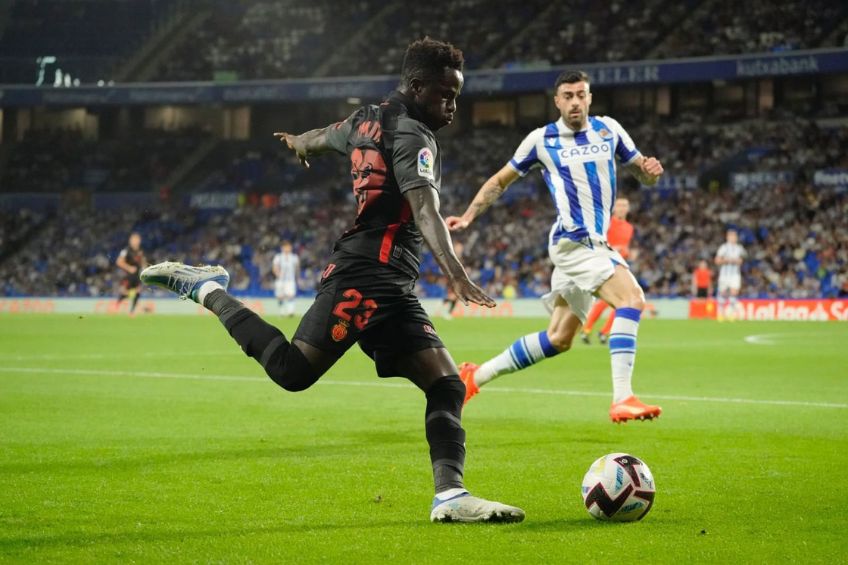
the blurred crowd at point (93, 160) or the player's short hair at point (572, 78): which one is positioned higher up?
the blurred crowd at point (93, 160)

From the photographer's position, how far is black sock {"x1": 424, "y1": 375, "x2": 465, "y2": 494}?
5.02 m

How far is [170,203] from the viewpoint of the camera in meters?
47.6

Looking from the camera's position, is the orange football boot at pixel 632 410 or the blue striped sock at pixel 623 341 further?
the blue striped sock at pixel 623 341

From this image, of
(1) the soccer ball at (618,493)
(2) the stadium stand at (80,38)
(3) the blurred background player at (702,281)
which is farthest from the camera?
(2) the stadium stand at (80,38)

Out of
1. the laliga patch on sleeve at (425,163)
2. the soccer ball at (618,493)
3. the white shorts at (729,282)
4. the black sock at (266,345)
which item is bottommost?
the white shorts at (729,282)

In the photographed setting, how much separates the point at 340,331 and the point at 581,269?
3.71 meters

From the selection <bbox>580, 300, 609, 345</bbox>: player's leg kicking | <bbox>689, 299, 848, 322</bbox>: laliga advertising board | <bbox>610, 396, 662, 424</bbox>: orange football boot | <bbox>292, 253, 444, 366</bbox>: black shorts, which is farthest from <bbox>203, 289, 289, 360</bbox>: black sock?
<bbox>689, 299, 848, 322</bbox>: laliga advertising board

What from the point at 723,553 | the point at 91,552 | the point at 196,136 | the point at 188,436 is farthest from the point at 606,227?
the point at 196,136

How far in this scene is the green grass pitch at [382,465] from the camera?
14.7 feet

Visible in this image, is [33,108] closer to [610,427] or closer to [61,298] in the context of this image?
[61,298]

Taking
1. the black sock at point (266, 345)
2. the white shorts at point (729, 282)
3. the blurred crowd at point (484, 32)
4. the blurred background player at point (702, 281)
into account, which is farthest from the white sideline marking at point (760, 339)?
the blurred crowd at point (484, 32)

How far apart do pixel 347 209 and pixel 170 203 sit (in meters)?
8.35

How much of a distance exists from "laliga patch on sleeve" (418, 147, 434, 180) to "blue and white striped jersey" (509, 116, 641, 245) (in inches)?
154

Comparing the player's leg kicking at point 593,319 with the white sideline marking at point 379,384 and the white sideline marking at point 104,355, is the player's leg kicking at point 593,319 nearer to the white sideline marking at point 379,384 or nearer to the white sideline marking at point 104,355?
the white sideline marking at point 104,355
